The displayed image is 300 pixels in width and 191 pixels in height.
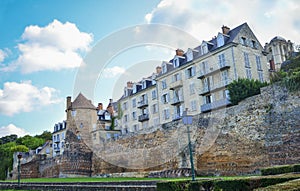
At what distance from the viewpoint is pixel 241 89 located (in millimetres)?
25875

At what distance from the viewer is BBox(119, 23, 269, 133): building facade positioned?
30.0 metres

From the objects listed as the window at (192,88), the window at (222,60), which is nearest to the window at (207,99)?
the window at (192,88)

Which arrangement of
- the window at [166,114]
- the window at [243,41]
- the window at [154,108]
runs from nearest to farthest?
the window at [243,41]
the window at [166,114]
the window at [154,108]

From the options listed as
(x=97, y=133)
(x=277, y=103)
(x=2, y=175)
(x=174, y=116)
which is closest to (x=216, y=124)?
(x=277, y=103)

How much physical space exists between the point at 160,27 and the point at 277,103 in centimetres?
999

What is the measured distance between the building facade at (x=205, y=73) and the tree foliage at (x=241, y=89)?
2.75 meters

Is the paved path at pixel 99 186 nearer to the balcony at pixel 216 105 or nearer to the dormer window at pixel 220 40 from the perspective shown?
the balcony at pixel 216 105

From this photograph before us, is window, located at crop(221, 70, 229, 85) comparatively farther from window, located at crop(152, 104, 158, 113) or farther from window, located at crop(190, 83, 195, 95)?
window, located at crop(152, 104, 158, 113)

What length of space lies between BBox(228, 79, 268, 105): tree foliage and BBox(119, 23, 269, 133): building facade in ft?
9.04

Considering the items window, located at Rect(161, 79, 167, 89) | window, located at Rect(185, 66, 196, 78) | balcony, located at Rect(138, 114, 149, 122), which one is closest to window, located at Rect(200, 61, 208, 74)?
window, located at Rect(185, 66, 196, 78)

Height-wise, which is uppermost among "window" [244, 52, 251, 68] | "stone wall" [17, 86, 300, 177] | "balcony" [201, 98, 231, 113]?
"window" [244, 52, 251, 68]

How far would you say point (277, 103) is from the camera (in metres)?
17.4

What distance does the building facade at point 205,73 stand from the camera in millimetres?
30000

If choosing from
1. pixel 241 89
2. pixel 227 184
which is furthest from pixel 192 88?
pixel 227 184
